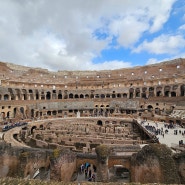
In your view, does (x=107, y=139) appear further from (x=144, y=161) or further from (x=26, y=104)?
(x=26, y=104)

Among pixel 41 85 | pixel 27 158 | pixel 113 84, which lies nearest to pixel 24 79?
pixel 41 85

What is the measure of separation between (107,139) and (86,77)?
37.6 meters

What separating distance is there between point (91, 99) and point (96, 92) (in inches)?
186

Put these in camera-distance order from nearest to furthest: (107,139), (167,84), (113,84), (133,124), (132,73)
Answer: (107,139), (133,124), (167,84), (113,84), (132,73)

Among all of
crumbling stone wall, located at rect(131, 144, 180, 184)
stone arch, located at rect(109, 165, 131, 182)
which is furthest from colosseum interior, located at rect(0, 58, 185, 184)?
crumbling stone wall, located at rect(131, 144, 180, 184)

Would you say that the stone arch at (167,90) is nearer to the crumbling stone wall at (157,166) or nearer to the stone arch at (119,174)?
the stone arch at (119,174)

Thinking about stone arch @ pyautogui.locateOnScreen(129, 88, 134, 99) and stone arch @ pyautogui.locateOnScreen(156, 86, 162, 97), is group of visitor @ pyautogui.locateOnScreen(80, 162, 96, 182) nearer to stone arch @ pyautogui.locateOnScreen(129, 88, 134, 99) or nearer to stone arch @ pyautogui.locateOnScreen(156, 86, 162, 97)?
stone arch @ pyautogui.locateOnScreen(156, 86, 162, 97)

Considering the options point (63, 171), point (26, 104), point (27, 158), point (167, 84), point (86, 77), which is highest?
point (86, 77)

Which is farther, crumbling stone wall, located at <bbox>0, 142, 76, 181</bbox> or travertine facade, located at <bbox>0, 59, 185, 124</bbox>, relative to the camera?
travertine facade, located at <bbox>0, 59, 185, 124</bbox>

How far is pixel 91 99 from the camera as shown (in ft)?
150

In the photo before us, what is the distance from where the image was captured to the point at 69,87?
5231 cm

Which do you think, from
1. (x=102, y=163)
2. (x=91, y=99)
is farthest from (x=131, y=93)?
(x=102, y=163)

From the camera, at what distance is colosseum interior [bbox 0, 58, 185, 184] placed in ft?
99.3

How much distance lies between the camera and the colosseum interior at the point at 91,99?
3027 cm
